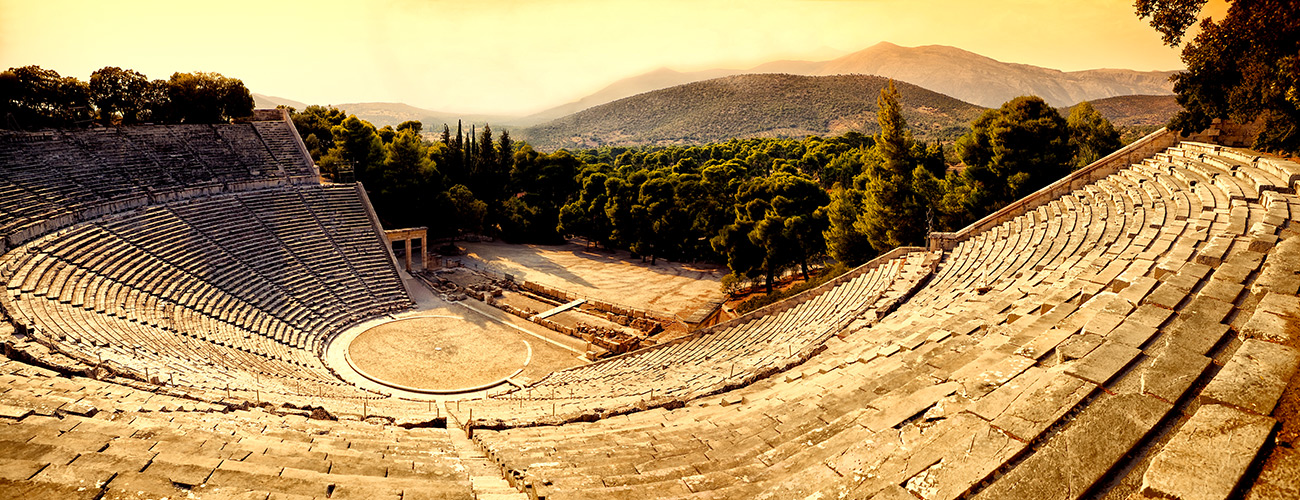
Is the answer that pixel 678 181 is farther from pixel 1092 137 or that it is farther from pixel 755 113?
pixel 755 113

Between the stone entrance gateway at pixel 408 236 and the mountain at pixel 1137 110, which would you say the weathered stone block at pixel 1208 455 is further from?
the mountain at pixel 1137 110

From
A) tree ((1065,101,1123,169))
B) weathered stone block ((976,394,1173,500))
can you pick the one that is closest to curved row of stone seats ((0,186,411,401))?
weathered stone block ((976,394,1173,500))

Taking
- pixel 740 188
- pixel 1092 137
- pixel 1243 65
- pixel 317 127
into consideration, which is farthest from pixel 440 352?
pixel 1092 137

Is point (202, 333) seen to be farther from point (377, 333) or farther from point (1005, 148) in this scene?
point (1005, 148)

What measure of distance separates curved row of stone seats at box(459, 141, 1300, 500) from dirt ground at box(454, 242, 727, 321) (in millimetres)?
14522

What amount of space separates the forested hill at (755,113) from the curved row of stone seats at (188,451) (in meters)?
91.6

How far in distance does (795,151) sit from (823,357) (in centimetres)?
5255

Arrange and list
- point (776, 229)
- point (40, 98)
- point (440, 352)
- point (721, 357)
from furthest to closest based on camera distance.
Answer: point (40, 98) → point (776, 229) → point (440, 352) → point (721, 357)

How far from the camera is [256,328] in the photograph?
67.7 ft

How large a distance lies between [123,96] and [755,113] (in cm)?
11020

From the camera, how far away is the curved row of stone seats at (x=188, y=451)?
21.6ft

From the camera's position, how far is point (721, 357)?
55.0ft

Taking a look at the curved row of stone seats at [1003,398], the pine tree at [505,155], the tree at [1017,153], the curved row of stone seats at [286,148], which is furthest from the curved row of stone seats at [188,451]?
the pine tree at [505,155]

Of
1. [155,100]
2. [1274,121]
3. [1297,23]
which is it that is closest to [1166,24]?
[1274,121]
